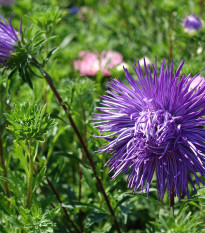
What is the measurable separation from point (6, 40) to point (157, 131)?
69 cm

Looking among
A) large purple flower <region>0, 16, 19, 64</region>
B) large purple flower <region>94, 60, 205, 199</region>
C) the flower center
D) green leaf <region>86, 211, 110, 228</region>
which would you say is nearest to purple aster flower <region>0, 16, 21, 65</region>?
large purple flower <region>0, 16, 19, 64</region>

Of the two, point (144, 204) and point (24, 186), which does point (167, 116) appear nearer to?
point (24, 186)

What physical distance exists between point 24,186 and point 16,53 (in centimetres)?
54

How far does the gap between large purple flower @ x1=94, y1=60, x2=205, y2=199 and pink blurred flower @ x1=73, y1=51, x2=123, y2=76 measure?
4.80ft

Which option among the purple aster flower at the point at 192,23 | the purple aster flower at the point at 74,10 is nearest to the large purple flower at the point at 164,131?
the purple aster flower at the point at 192,23

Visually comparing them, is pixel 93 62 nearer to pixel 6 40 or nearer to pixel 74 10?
pixel 6 40

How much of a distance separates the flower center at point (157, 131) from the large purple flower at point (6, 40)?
583 mm

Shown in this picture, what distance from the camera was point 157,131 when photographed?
46.2 inches

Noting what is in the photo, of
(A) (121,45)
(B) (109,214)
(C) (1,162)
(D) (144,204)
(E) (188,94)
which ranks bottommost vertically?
(D) (144,204)

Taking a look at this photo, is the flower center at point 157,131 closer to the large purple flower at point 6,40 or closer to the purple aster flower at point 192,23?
the large purple flower at point 6,40

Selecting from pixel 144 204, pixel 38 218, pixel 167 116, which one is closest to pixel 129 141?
pixel 167 116

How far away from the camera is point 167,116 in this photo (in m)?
1.18

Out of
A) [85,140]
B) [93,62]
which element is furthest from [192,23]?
[85,140]

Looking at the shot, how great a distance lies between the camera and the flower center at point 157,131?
3.83ft
